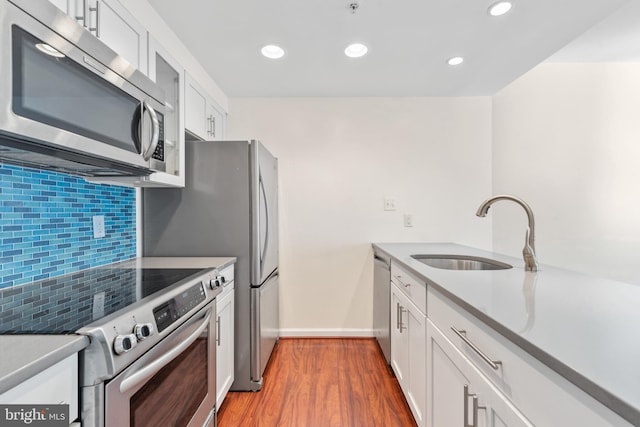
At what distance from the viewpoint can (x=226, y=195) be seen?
1937 millimetres

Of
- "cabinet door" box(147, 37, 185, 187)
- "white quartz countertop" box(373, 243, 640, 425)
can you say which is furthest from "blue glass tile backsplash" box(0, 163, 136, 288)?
"white quartz countertop" box(373, 243, 640, 425)

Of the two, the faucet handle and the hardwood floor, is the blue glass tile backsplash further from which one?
the faucet handle

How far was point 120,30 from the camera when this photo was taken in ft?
4.35

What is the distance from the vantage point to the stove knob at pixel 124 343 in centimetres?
76

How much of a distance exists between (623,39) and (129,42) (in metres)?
3.18

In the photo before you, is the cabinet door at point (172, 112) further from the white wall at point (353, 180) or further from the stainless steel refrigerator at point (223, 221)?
the white wall at point (353, 180)

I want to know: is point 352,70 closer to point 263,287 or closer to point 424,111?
point 424,111

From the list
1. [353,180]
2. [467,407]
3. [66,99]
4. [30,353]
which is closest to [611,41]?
[353,180]

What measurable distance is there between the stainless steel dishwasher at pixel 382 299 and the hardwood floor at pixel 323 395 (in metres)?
0.17

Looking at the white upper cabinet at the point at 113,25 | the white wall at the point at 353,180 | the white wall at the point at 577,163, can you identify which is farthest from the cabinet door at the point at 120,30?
the white wall at the point at 577,163

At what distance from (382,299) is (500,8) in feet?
6.53

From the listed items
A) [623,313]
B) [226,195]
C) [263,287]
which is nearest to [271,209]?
[226,195]

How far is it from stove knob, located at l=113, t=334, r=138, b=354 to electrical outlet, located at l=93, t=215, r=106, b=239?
38.6 inches

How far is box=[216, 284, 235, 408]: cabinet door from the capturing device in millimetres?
1644
